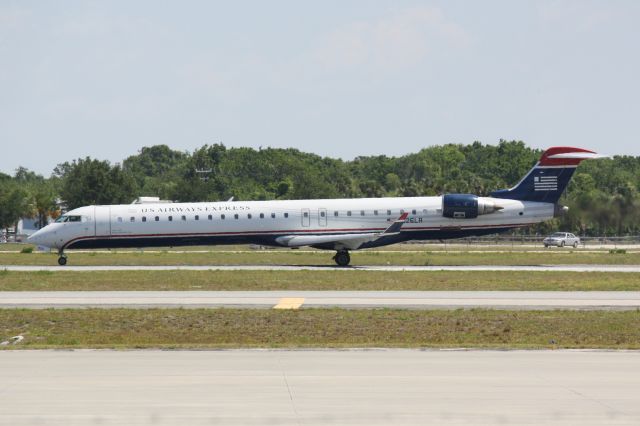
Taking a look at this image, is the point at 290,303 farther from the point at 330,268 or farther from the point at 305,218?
the point at 305,218

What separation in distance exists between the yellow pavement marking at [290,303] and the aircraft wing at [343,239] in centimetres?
1677

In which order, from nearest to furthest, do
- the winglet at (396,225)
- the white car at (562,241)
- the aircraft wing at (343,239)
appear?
the winglet at (396,225), the aircraft wing at (343,239), the white car at (562,241)

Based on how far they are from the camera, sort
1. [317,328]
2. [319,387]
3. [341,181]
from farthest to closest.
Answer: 1. [341,181]
2. [317,328]
3. [319,387]

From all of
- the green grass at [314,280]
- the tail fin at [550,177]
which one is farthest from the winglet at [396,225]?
the tail fin at [550,177]

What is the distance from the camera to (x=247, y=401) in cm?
1407

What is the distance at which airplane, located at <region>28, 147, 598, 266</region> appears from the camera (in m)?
48.4

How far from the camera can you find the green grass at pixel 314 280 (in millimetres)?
36188

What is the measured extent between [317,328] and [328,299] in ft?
21.6

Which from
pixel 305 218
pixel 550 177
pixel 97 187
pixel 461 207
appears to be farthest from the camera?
pixel 97 187

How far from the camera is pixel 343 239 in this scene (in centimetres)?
4806

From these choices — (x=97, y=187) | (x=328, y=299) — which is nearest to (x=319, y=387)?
(x=328, y=299)

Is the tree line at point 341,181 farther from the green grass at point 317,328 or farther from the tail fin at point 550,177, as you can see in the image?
the green grass at point 317,328

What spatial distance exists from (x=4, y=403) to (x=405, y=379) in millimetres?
6343

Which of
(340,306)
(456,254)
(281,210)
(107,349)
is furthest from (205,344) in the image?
(456,254)
